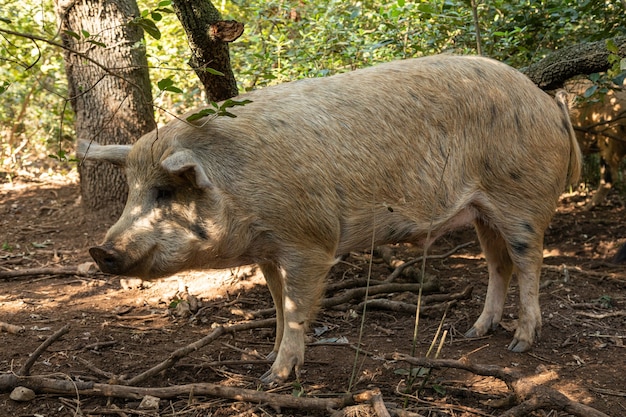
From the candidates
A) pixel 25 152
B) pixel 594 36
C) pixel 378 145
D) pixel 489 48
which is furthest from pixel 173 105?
pixel 378 145

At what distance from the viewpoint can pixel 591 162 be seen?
10422mm

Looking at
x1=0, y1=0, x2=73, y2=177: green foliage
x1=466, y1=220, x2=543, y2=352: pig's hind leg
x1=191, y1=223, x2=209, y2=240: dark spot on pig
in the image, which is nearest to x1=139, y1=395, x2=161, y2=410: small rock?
x1=191, y1=223, x2=209, y2=240: dark spot on pig

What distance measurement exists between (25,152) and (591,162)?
8710 millimetres

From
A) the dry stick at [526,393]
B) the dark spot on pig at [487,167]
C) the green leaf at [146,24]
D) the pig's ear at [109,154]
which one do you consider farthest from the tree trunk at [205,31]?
the dry stick at [526,393]

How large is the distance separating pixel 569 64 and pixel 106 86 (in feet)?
13.6

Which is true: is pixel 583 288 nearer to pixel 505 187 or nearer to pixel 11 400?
pixel 505 187

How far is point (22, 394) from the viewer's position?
3.45 meters

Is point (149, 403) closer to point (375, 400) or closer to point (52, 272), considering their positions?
point (375, 400)

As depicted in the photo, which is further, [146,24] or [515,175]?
[515,175]

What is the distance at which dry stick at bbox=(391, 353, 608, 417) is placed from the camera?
311 centimetres

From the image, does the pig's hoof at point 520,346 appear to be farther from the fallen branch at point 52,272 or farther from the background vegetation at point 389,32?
the fallen branch at point 52,272

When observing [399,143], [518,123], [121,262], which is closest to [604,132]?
[518,123]

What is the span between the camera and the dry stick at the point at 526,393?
122 inches

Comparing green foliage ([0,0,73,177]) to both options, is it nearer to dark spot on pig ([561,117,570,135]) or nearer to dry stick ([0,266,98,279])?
dry stick ([0,266,98,279])
